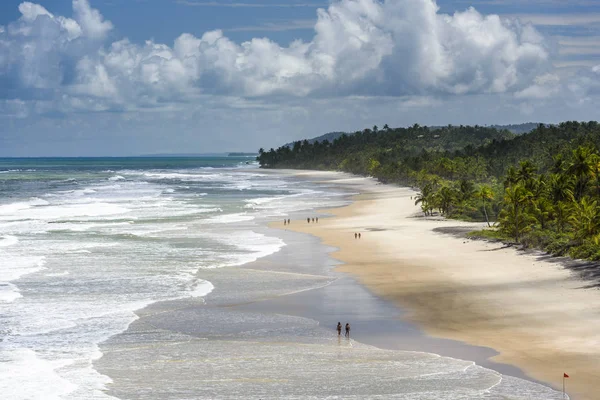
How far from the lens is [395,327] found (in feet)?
110

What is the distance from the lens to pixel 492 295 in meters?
39.6

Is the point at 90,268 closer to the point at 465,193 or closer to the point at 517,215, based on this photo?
the point at 517,215

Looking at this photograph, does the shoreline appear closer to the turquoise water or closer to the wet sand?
the wet sand

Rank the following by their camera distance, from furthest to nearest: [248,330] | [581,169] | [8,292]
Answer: [581,169] < [8,292] < [248,330]

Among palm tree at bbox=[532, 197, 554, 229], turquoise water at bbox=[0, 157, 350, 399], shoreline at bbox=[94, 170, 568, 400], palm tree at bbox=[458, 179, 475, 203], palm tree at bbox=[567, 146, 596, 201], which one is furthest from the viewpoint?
palm tree at bbox=[458, 179, 475, 203]

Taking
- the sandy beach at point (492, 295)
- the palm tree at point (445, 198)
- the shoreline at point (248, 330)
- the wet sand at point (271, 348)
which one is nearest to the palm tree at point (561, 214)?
the sandy beach at point (492, 295)

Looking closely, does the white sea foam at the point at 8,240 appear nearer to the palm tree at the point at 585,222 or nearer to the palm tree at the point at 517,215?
the palm tree at the point at 517,215

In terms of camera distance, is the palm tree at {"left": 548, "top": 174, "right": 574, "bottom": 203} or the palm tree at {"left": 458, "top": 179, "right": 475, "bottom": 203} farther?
the palm tree at {"left": 458, "top": 179, "right": 475, "bottom": 203}

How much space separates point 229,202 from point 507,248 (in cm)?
6157

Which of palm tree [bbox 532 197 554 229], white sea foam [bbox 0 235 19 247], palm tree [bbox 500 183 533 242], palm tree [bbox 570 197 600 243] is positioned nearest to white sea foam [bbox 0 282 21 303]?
white sea foam [bbox 0 235 19 247]

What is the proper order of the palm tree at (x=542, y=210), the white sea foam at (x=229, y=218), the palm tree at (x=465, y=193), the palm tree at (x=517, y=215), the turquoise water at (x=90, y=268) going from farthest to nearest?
the palm tree at (x=465, y=193)
the white sea foam at (x=229, y=218)
the palm tree at (x=542, y=210)
the palm tree at (x=517, y=215)
the turquoise water at (x=90, y=268)

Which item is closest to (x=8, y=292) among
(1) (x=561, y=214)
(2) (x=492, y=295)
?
(2) (x=492, y=295)

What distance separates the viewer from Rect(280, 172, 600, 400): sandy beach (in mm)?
28156

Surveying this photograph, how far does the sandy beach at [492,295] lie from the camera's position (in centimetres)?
2816
